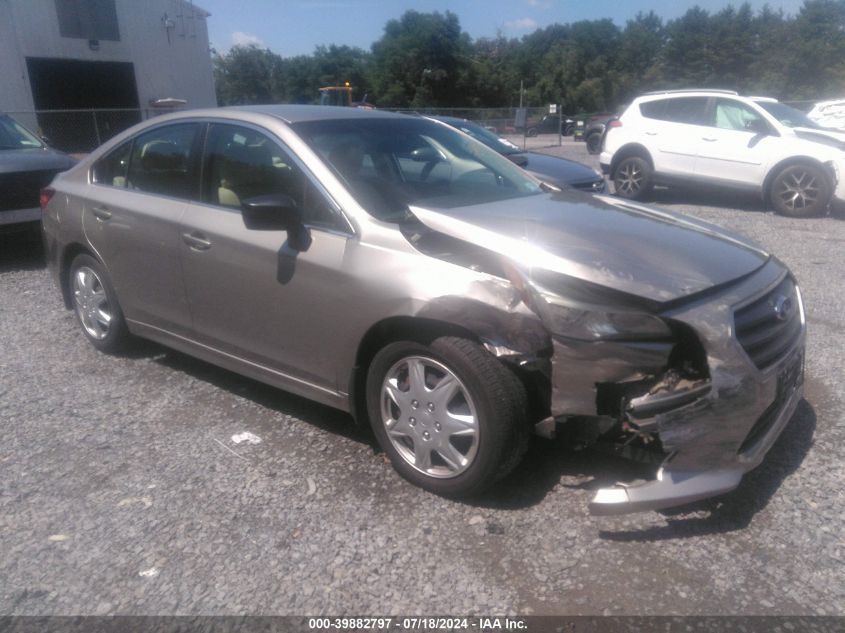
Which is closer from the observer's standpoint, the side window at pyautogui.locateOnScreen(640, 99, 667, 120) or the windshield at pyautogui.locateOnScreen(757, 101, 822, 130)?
the windshield at pyautogui.locateOnScreen(757, 101, 822, 130)

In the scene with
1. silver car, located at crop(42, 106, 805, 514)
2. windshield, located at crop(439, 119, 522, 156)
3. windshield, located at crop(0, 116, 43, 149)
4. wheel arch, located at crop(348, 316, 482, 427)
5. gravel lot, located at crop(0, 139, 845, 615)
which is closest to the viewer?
gravel lot, located at crop(0, 139, 845, 615)

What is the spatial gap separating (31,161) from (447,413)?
687 centimetres

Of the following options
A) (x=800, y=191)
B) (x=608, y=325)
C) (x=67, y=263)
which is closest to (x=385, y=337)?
(x=608, y=325)

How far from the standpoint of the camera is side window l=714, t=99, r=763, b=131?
34.6 feet

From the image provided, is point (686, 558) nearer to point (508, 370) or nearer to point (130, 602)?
point (508, 370)

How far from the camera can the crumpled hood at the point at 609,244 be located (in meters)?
2.78

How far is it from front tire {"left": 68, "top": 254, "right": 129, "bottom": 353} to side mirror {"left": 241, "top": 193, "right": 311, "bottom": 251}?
1844 millimetres

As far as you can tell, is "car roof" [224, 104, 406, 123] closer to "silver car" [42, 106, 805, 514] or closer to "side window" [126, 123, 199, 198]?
"silver car" [42, 106, 805, 514]

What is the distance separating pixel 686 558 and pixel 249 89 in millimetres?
89250

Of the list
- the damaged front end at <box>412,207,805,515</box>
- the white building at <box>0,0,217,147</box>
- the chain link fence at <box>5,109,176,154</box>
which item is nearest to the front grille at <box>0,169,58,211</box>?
the damaged front end at <box>412,207,805,515</box>

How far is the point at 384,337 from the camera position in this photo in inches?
125

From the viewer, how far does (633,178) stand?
38.1ft

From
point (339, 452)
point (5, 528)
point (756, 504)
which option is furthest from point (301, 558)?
point (756, 504)

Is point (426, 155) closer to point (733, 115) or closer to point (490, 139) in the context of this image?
point (490, 139)
